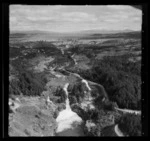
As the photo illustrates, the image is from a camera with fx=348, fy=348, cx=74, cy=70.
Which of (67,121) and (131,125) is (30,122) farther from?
(131,125)

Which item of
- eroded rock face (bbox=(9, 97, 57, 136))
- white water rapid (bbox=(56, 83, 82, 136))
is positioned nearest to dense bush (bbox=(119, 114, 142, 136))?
white water rapid (bbox=(56, 83, 82, 136))

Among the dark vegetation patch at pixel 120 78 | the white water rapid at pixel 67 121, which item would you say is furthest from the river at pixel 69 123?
the dark vegetation patch at pixel 120 78

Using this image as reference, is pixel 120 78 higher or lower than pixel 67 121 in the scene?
higher

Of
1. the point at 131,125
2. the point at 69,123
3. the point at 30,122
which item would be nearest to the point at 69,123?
the point at 69,123

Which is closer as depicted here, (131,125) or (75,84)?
(131,125)

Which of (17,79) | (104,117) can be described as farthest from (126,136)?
(17,79)

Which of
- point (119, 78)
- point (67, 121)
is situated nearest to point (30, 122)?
point (67, 121)

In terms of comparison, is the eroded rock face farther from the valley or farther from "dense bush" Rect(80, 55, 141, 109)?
"dense bush" Rect(80, 55, 141, 109)

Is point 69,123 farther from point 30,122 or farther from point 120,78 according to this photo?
point 120,78
